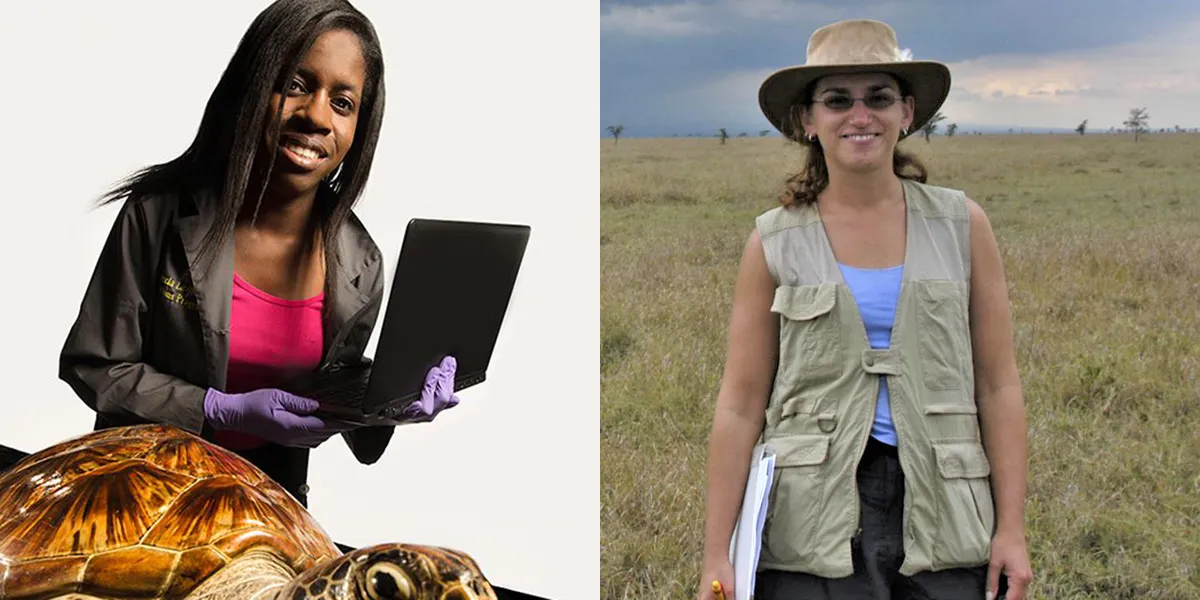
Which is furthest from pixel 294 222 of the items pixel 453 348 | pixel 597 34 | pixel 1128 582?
pixel 1128 582

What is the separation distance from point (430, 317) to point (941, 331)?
973 mm

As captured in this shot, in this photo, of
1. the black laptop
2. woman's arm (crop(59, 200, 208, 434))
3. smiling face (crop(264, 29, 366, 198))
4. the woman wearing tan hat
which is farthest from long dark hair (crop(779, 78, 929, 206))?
woman's arm (crop(59, 200, 208, 434))

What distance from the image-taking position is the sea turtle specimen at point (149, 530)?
1.67 meters

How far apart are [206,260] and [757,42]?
160cm

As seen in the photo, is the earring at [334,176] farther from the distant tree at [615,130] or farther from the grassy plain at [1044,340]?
the distant tree at [615,130]

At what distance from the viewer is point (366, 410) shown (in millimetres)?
2191

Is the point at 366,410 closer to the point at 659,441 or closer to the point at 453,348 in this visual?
the point at 453,348

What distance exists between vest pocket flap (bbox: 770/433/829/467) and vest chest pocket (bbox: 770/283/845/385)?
0.27ft

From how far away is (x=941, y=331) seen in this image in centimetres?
164

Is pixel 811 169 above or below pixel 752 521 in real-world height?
above

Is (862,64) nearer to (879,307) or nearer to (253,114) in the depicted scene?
(879,307)

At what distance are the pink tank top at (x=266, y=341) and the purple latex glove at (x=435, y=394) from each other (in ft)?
0.87

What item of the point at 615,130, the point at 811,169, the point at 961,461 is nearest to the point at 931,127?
the point at 615,130

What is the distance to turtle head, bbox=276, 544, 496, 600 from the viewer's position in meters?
1.42
